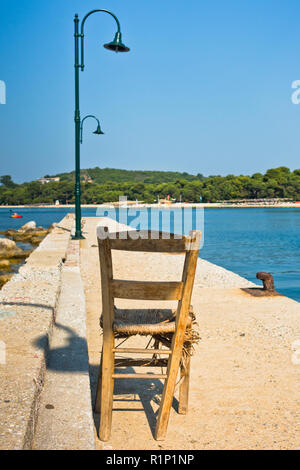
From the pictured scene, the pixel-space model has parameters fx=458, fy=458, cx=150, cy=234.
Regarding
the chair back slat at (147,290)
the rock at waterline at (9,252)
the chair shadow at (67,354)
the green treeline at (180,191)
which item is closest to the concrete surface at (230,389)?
the chair shadow at (67,354)

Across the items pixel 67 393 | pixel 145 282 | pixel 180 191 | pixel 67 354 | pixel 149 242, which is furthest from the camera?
pixel 180 191

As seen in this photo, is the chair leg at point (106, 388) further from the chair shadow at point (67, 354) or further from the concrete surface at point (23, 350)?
the chair shadow at point (67, 354)

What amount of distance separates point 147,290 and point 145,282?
53 millimetres

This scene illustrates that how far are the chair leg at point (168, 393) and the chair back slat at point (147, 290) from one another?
1.21 feet

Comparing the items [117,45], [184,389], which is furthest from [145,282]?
[117,45]

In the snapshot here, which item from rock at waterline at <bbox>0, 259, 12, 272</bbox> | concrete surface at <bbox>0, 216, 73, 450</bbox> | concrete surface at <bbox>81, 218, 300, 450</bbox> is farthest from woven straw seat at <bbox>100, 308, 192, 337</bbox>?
rock at waterline at <bbox>0, 259, 12, 272</bbox>

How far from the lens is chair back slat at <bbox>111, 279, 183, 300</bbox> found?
2.95 m

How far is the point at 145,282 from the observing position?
117 inches

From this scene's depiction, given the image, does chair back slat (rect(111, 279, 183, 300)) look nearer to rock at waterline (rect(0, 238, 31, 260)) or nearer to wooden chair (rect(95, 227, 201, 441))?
wooden chair (rect(95, 227, 201, 441))

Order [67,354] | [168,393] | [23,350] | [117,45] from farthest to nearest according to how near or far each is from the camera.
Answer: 1. [117,45]
2. [67,354]
3. [23,350]
4. [168,393]

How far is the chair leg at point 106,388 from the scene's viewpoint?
3.05 meters

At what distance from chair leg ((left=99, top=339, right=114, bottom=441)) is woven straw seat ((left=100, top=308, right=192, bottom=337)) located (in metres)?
0.13

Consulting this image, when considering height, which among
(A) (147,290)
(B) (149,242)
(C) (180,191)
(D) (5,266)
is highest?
(C) (180,191)

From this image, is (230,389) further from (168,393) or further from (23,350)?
(23,350)
